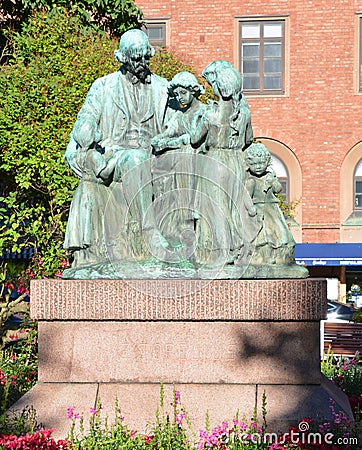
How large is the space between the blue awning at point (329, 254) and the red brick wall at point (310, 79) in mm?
534

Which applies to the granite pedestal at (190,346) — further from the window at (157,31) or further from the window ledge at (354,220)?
the window at (157,31)

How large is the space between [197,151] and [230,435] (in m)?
2.70

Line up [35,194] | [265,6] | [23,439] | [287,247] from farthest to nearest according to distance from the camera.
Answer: [265,6] → [35,194] → [287,247] → [23,439]

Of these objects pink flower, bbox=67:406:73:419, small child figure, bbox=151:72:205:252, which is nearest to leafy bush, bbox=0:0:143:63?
small child figure, bbox=151:72:205:252

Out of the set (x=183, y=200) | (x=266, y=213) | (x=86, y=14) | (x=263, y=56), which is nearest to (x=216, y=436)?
(x=266, y=213)

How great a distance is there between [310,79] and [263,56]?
1.64 meters

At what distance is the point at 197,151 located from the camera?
8.86 m

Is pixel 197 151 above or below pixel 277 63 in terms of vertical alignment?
below

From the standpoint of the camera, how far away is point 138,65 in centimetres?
918

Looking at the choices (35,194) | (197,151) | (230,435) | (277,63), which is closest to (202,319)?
(230,435)

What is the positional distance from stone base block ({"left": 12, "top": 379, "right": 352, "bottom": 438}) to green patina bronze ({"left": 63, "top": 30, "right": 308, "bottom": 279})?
0.98 m

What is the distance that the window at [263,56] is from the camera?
105ft

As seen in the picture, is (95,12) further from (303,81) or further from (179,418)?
(179,418)

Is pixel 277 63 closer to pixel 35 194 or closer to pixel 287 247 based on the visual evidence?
pixel 35 194
